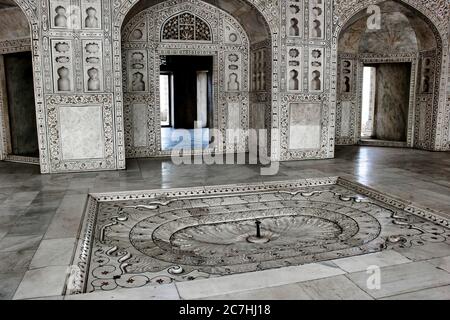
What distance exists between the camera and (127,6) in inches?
256

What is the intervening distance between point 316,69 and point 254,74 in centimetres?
126

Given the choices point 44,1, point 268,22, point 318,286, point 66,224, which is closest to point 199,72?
point 268,22

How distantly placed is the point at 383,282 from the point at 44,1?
596 centimetres

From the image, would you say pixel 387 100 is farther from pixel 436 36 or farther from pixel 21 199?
pixel 21 199

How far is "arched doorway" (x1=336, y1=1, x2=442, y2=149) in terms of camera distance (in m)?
8.41

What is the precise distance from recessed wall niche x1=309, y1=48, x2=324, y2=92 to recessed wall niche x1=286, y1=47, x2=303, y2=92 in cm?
20

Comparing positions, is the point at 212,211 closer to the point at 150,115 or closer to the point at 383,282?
the point at 383,282

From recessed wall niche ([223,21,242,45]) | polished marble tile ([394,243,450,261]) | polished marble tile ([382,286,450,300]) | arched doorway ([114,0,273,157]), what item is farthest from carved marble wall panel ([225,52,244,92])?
polished marble tile ([382,286,450,300])

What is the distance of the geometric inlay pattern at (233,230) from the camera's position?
310 cm

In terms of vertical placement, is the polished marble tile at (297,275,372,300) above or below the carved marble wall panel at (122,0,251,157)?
below

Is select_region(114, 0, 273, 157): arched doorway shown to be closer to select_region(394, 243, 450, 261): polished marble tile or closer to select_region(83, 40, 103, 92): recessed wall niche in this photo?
select_region(83, 40, 103, 92): recessed wall niche

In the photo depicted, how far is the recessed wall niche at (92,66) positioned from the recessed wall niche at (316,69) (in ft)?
11.7

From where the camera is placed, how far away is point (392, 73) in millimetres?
10141

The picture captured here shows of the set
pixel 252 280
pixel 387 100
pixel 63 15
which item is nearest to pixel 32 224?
pixel 252 280
